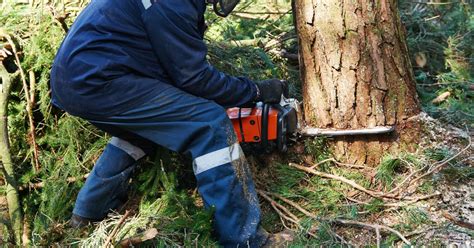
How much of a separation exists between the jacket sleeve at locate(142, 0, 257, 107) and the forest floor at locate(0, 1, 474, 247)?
0.59 meters

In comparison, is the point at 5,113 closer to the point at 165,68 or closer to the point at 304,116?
the point at 165,68

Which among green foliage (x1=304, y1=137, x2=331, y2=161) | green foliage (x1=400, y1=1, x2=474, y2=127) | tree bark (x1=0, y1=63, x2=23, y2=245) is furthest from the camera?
green foliage (x1=400, y1=1, x2=474, y2=127)

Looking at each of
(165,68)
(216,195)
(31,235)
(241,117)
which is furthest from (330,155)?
(31,235)

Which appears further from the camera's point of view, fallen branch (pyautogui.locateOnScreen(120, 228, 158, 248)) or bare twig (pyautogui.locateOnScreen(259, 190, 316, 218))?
bare twig (pyautogui.locateOnScreen(259, 190, 316, 218))

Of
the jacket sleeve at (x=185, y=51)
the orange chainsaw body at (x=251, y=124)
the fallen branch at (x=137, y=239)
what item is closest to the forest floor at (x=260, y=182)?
the fallen branch at (x=137, y=239)

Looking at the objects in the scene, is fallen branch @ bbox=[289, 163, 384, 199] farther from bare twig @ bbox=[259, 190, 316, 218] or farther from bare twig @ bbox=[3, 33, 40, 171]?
bare twig @ bbox=[3, 33, 40, 171]

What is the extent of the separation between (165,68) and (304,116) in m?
1.06

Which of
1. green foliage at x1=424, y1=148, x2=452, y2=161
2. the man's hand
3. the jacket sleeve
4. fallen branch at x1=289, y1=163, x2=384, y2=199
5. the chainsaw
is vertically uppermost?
the jacket sleeve

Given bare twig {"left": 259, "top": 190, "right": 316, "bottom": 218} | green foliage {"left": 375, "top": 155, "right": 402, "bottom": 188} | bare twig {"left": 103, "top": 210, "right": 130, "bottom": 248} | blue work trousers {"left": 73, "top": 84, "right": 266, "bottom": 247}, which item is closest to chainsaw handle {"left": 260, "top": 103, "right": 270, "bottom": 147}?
blue work trousers {"left": 73, "top": 84, "right": 266, "bottom": 247}

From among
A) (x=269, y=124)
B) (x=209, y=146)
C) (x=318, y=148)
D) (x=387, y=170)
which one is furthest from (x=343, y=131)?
(x=209, y=146)

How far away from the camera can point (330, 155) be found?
11.1ft

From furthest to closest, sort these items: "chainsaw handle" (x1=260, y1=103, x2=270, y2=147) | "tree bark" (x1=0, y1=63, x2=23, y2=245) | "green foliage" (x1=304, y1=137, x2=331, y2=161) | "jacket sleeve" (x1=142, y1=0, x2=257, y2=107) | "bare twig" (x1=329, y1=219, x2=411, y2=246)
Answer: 1. "green foliage" (x1=304, y1=137, x2=331, y2=161)
2. "tree bark" (x1=0, y1=63, x2=23, y2=245)
3. "chainsaw handle" (x1=260, y1=103, x2=270, y2=147)
4. "bare twig" (x1=329, y1=219, x2=411, y2=246)
5. "jacket sleeve" (x1=142, y1=0, x2=257, y2=107)

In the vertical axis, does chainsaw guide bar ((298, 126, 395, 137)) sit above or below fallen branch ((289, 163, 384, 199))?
above

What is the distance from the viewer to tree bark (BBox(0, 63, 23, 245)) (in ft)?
10.4
